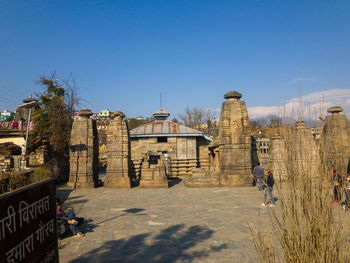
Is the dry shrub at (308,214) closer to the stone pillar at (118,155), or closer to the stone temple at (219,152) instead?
the stone temple at (219,152)

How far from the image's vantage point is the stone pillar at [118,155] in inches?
542

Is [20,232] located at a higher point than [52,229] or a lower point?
higher

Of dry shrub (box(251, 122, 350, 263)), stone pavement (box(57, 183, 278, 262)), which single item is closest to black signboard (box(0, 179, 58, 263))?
stone pavement (box(57, 183, 278, 262))

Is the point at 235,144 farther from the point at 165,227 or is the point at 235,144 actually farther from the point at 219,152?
the point at 165,227

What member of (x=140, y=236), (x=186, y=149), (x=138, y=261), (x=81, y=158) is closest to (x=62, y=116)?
(x=81, y=158)

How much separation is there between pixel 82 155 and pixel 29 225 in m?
11.9

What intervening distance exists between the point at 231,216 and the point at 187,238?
235cm

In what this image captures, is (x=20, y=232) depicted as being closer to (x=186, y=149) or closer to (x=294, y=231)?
(x=294, y=231)

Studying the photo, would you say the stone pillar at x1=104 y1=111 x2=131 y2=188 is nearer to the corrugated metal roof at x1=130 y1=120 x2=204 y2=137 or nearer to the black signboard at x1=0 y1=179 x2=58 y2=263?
the corrugated metal roof at x1=130 y1=120 x2=204 y2=137

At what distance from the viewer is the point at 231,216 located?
25.6 feet

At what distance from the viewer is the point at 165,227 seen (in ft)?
22.5

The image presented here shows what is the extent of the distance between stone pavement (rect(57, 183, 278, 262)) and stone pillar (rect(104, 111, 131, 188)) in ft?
7.02

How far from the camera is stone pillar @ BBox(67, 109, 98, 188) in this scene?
1389 cm

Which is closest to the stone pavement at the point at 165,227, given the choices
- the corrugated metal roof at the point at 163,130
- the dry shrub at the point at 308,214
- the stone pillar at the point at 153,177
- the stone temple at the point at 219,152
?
the dry shrub at the point at 308,214
